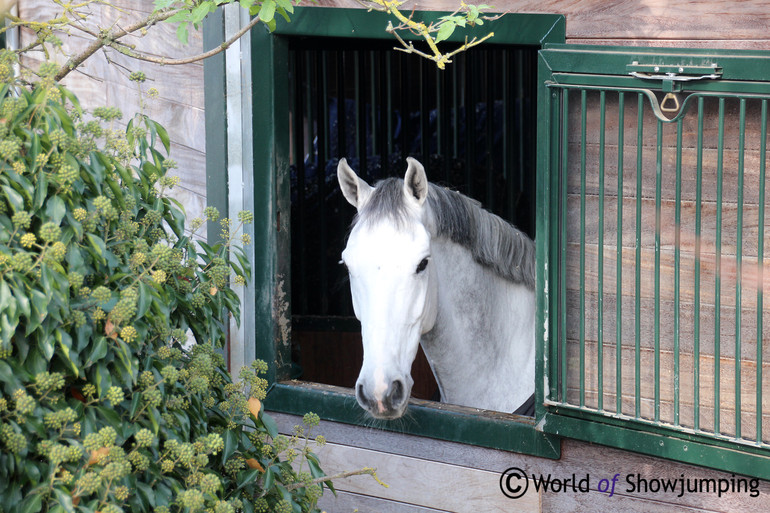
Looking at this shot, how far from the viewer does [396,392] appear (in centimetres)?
269

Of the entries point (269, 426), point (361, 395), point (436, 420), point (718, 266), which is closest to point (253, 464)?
point (269, 426)

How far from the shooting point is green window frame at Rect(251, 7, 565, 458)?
9.96 ft

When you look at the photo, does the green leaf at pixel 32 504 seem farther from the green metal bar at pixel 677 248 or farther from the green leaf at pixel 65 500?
the green metal bar at pixel 677 248

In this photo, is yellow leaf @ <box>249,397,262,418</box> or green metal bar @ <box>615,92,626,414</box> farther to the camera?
green metal bar @ <box>615,92,626,414</box>

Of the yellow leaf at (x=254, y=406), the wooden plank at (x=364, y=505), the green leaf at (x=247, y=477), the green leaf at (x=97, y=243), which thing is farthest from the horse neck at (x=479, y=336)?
the green leaf at (x=97, y=243)

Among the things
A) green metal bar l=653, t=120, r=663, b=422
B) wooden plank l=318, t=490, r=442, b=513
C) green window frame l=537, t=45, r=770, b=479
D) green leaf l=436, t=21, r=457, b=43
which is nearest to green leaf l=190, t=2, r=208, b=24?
green leaf l=436, t=21, r=457, b=43

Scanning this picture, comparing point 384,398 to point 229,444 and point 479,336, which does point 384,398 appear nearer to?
point 229,444

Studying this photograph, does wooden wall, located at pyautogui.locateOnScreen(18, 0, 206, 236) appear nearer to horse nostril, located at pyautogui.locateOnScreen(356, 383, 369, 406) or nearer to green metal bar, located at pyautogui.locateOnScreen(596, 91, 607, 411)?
horse nostril, located at pyautogui.locateOnScreen(356, 383, 369, 406)

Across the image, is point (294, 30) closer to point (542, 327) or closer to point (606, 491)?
point (542, 327)

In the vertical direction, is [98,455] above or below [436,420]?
above

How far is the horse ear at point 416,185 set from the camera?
112 inches

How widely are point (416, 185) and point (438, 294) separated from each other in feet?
1.37

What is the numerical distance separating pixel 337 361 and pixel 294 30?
233 centimetres

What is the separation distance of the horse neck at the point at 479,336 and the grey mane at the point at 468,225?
1.7 inches
